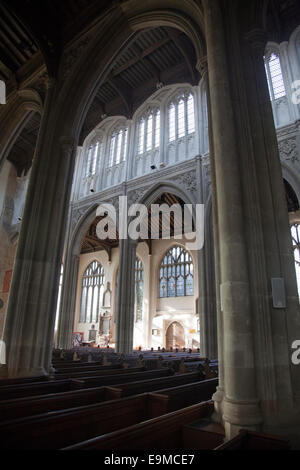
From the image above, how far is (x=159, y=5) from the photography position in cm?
594

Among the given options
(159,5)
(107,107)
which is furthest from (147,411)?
(107,107)

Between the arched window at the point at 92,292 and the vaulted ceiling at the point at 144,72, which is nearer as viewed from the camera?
the vaulted ceiling at the point at 144,72

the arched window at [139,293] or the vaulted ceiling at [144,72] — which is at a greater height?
the vaulted ceiling at [144,72]

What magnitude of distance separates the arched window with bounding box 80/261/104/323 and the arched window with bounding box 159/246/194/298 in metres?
5.00

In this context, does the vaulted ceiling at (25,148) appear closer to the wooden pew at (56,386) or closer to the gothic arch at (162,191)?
the gothic arch at (162,191)

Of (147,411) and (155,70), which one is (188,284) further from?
(147,411)

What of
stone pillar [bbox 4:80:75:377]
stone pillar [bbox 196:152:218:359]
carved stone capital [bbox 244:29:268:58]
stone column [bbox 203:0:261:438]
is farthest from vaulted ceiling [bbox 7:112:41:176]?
stone column [bbox 203:0:261:438]

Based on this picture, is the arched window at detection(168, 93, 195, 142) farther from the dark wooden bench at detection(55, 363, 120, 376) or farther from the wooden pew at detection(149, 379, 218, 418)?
the wooden pew at detection(149, 379, 218, 418)

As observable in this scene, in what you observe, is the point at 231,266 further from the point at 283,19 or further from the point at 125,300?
the point at 283,19

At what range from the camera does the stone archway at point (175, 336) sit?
17.0 meters

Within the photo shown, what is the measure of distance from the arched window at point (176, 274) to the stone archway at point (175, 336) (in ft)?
5.83

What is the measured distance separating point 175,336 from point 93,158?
36.0ft

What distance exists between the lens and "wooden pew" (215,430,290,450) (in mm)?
1753

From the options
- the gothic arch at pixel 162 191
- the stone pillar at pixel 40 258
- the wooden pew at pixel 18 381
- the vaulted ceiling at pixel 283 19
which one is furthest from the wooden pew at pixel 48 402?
the vaulted ceiling at pixel 283 19
